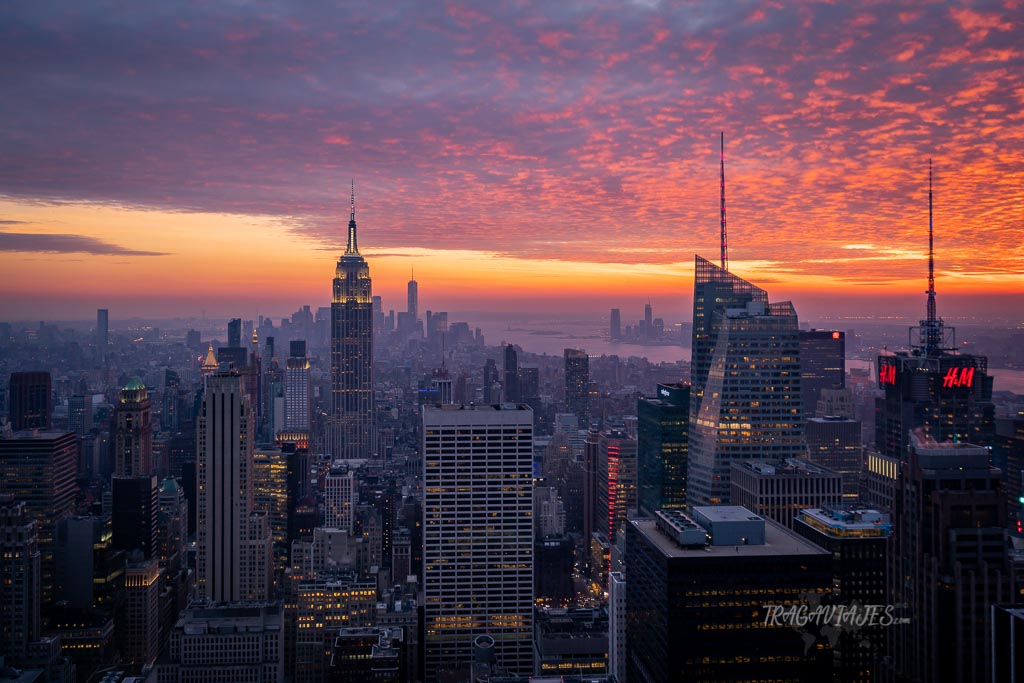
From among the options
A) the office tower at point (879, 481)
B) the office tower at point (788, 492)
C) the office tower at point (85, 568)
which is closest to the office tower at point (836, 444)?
the office tower at point (879, 481)

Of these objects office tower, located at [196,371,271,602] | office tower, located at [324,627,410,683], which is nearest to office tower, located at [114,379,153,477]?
office tower, located at [196,371,271,602]

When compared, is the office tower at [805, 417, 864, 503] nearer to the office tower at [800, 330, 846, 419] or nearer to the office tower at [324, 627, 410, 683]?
the office tower at [800, 330, 846, 419]

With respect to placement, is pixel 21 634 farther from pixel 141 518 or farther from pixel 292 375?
pixel 292 375

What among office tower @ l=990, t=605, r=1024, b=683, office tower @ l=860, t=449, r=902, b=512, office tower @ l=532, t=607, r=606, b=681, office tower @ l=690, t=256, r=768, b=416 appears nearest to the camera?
office tower @ l=990, t=605, r=1024, b=683

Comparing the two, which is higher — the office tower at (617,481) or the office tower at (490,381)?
the office tower at (490,381)

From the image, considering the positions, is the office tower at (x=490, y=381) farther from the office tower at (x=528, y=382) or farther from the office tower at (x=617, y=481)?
the office tower at (x=617, y=481)

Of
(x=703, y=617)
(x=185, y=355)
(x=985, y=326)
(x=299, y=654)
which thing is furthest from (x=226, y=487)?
(x=985, y=326)
